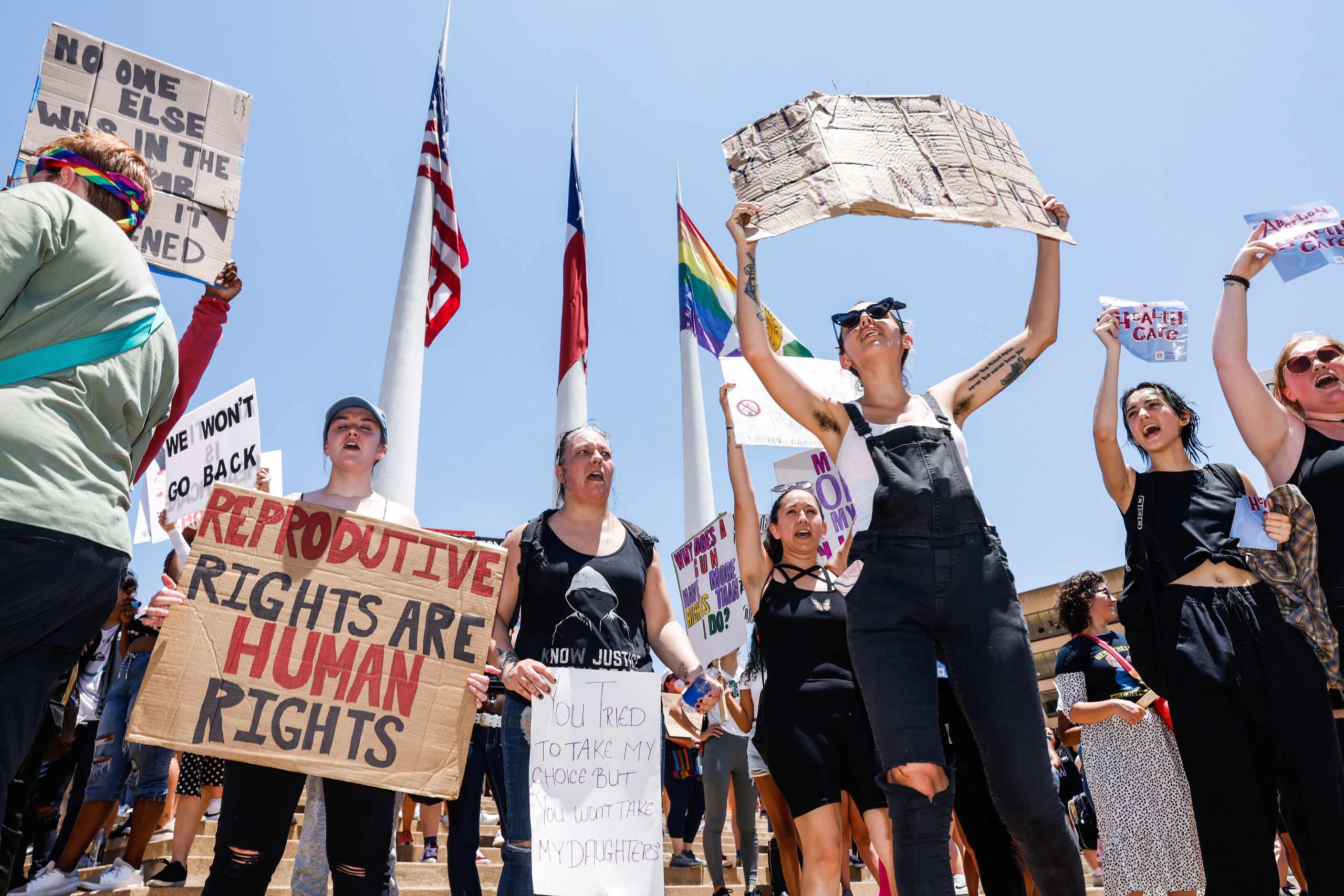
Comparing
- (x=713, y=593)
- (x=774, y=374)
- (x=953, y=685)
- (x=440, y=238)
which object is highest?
(x=440, y=238)

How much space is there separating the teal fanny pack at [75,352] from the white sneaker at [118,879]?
12.8ft

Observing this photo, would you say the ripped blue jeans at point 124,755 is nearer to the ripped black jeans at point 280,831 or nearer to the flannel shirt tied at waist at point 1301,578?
the ripped black jeans at point 280,831

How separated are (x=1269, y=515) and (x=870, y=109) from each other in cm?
223

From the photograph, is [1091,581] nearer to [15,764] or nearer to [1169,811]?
[1169,811]

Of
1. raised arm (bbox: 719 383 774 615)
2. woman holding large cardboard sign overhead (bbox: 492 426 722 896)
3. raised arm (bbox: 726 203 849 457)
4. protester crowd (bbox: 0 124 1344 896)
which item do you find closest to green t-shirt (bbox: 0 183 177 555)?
protester crowd (bbox: 0 124 1344 896)

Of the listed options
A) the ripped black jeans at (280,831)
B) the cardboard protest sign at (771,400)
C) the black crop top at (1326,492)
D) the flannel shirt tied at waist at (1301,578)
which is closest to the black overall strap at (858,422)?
the flannel shirt tied at waist at (1301,578)

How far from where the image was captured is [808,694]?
14.0 ft

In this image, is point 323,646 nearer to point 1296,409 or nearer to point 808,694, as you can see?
point 808,694

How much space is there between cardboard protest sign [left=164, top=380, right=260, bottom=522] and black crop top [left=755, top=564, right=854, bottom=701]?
328 centimetres

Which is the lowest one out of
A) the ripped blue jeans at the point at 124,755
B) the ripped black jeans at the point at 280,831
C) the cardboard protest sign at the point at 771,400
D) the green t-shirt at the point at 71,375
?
the ripped black jeans at the point at 280,831

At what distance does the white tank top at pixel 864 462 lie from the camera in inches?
127

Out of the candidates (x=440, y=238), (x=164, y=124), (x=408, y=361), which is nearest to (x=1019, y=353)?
(x=164, y=124)

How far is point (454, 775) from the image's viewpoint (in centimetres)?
357

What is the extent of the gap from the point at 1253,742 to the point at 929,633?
1384 millimetres
